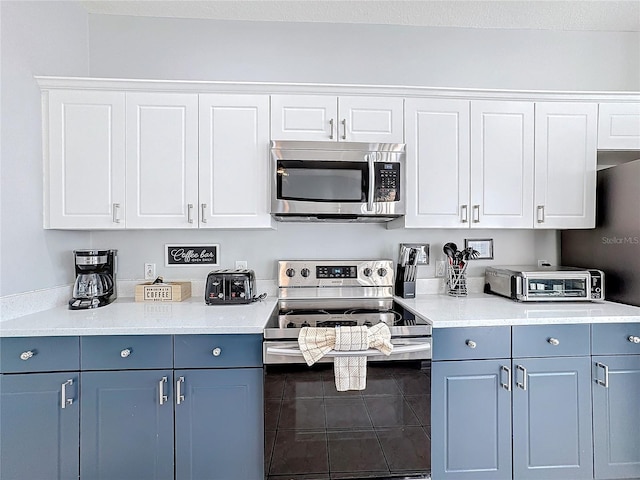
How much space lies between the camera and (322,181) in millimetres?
1881

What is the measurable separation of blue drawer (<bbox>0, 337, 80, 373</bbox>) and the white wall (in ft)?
1.04

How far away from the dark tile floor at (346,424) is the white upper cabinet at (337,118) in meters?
1.27

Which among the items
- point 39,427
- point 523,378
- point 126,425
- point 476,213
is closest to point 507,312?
point 523,378

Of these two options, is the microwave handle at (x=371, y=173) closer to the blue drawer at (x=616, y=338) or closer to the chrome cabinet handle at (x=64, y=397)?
the blue drawer at (x=616, y=338)

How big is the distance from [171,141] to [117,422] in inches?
57.6

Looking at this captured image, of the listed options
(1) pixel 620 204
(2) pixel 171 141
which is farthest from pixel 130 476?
(1) pixel 620 204

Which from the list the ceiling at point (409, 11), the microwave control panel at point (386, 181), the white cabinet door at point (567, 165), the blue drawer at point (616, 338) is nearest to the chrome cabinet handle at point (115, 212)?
the ceiling at point (409, 11)

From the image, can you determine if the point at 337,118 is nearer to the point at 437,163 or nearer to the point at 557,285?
the point at 437,163

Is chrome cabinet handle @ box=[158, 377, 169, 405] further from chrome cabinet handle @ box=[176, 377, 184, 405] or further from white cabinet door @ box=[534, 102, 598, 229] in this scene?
white cabinet door @ box=[534, 102, 598, 229]

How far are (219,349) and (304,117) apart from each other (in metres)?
1.35

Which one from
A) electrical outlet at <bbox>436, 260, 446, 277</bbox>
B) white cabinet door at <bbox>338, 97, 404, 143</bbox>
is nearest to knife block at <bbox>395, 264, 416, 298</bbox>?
electrical outlet at <bbox>436, 260, 446, 277</bbox>

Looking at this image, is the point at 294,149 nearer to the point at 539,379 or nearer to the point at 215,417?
the point at 215,417

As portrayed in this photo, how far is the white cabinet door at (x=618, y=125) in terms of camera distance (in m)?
2.02

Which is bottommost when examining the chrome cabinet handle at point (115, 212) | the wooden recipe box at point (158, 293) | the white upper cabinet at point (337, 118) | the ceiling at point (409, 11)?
the wooden recipe box at point (158, 293)
